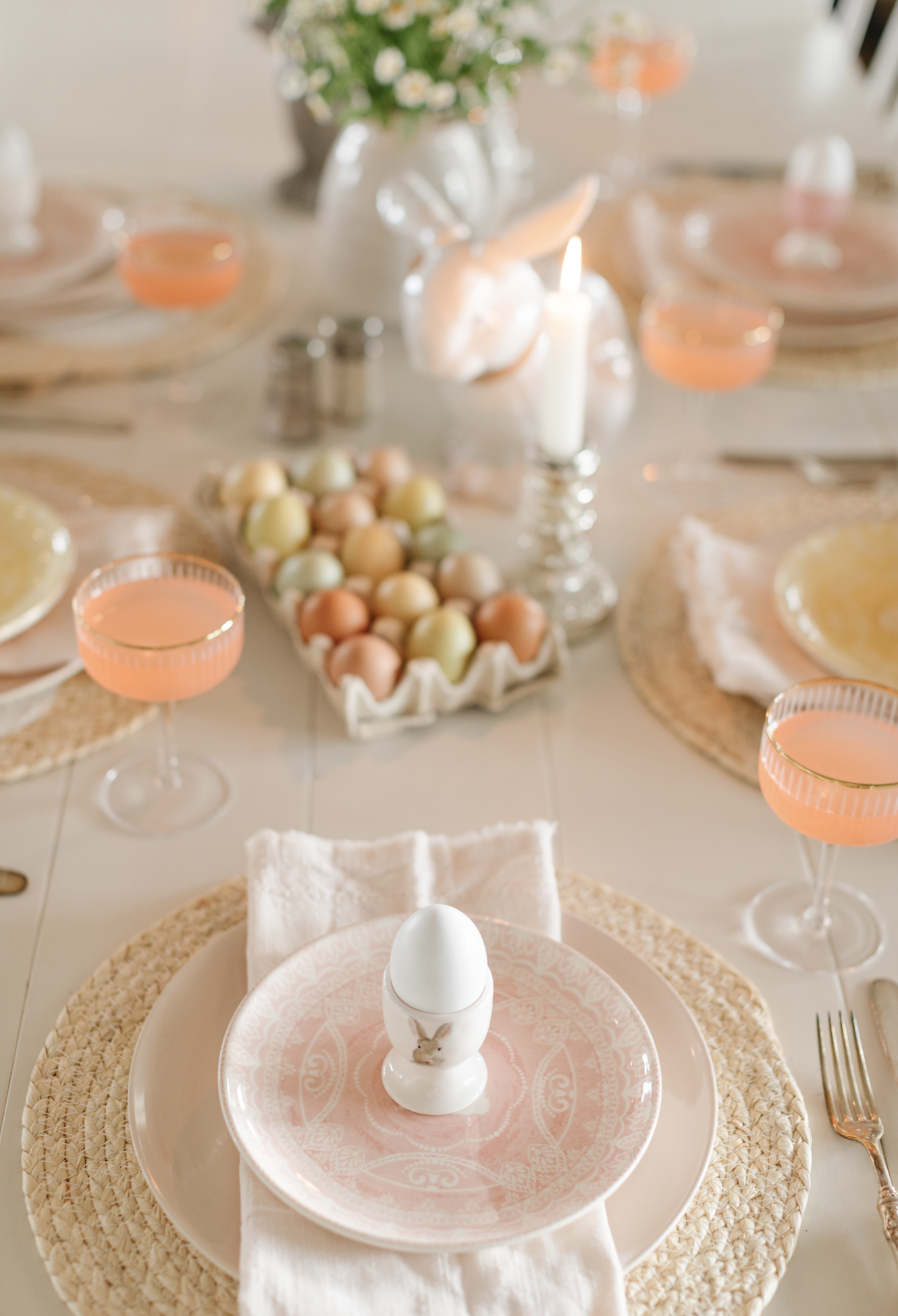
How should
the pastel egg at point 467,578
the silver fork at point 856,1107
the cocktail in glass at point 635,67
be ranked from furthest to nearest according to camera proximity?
1. the cocktail in glass at point 635,67
2. the pastel egg at point 467,578
3. the silver fork at point 856,1107

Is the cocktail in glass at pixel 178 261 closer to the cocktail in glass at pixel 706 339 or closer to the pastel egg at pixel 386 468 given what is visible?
the pastel egg at pixel 386 468

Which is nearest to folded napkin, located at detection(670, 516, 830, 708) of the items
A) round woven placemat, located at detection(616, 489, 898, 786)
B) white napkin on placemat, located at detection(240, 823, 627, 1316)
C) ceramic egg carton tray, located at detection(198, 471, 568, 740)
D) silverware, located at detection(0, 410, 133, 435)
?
round woven placemat, located at detection(616, 489, 898, 786)

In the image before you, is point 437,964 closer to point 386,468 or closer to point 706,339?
point 386,468

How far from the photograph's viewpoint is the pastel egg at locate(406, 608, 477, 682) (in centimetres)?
118

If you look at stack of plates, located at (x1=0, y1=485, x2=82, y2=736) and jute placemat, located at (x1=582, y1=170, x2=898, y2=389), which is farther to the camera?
jute placemat, located at (x1=582, y1=170, x2=898, y2=389)

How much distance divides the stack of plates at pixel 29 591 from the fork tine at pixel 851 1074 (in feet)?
2.45

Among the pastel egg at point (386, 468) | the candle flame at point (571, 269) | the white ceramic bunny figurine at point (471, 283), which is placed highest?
the candle flame at point (571, 269)

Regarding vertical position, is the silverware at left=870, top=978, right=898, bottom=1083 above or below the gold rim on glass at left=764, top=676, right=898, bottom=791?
below

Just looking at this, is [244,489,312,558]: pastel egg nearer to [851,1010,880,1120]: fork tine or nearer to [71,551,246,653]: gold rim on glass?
[71,551,246,653]: gold rim on glass

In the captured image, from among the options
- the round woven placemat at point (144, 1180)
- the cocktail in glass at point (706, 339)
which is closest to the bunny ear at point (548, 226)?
the cocktail in glass at point (706, 339)

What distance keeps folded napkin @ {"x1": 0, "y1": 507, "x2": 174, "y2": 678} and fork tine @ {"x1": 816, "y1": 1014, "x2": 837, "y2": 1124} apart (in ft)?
2.43

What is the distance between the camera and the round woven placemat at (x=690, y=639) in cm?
120

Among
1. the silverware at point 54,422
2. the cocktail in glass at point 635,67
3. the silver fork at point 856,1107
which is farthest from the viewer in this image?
the cocktail in glass at point 635,67

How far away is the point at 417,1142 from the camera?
2.46ft
